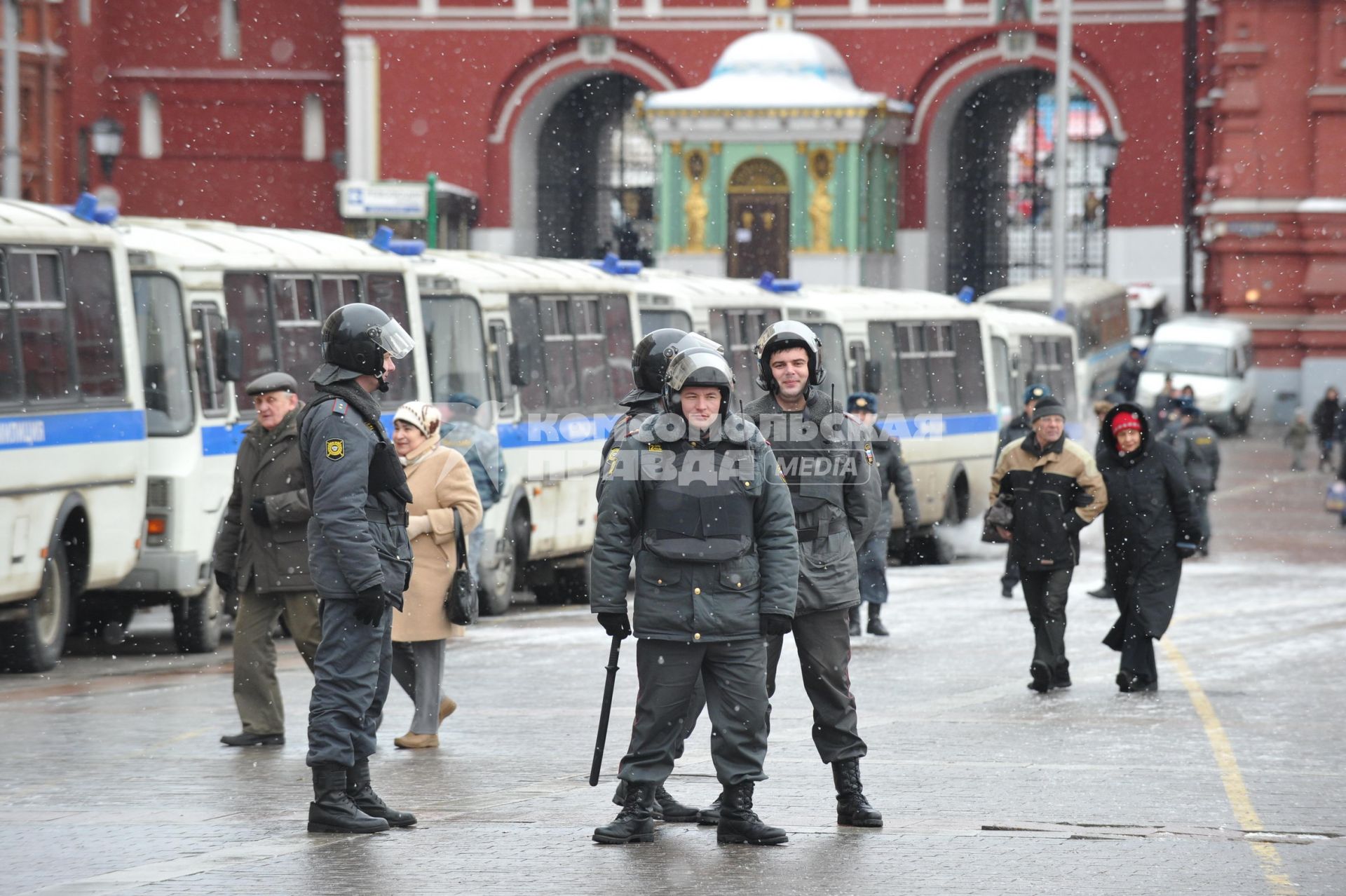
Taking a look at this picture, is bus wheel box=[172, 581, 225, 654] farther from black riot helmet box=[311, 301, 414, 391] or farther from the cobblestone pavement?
black riot helmet box=[311, 301, 414, 391]

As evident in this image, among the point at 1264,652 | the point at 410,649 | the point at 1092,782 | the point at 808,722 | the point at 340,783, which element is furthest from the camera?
the point at 1264,652

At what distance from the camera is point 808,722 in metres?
12.1

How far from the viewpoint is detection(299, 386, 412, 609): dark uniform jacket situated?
8.61 m

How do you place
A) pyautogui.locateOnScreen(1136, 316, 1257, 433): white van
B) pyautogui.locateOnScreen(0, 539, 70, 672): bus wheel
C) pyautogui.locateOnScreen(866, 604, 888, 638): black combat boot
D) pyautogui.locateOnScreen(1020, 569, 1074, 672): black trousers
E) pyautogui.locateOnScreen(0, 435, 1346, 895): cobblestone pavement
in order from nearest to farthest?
pyautogui.locateOnScreen(0, 435, 1346, 895): cobblestone pavement < pyautogui.locateOnScreen(1020, 569, 1074, 672): black trousers < pyautogui.locateOnScreen(0, 539, 70, 672): bus wheel < pyautogui.locateOnScreen(866, 604, 888, 638): black combat boot < pyautogui.locateOnScreen(1136, 316, 1257, 433): white van

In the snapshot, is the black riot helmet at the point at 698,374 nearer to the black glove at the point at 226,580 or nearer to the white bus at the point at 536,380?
the black glove at the point at 226,580

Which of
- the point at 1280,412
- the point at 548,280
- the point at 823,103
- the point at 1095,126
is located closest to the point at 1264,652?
the point at 548,280

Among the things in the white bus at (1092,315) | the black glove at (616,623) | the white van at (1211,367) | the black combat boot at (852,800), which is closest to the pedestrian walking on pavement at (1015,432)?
the black combat boot at (852,800)

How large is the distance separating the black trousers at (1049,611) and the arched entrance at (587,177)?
45689mm

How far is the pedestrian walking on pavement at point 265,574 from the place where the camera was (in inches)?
439

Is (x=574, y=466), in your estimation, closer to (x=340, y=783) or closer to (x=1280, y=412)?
(x=340, y=783)

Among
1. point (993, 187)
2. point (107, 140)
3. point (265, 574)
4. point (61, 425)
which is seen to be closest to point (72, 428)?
point (61, 425)

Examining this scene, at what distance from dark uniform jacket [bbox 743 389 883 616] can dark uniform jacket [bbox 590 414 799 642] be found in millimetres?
643

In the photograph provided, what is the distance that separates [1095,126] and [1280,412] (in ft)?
138

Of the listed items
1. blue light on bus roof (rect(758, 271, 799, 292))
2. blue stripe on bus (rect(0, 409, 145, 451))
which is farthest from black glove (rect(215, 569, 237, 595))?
blue light on bus roof (rect(758, 271, 799, 292))
